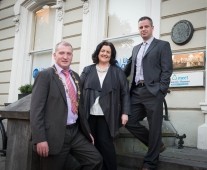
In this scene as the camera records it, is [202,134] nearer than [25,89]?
Yes

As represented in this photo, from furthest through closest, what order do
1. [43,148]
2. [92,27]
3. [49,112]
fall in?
[92,27], [49,112], [43,148]

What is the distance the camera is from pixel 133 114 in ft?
15.0

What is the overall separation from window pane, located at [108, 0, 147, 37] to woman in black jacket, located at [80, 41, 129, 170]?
4.19m

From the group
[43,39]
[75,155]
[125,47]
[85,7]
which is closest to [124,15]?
[125,47]

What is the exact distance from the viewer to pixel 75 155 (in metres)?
3.72

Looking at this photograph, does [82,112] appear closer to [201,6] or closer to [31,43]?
[201,6]

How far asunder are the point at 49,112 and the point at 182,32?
4.18 meters

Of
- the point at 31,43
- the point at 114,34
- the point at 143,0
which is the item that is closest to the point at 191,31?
the point at 143,0

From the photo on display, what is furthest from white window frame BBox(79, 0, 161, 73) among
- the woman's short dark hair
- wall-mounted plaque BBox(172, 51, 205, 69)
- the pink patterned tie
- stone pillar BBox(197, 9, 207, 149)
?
the pink patterned tie

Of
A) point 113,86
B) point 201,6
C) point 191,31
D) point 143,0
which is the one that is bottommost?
point 113,86

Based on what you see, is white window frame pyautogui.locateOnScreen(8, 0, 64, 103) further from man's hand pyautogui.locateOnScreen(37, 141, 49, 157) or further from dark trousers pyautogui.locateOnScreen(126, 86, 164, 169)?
man's hand pyautogui.locateOnScreen(37, 141, 49, 157)

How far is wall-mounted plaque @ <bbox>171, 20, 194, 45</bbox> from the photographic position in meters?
6.73

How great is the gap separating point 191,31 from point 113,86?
123 inches

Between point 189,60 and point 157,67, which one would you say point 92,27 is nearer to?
point 189,60
